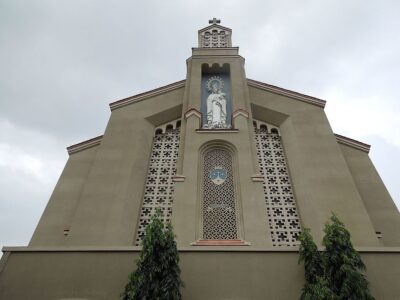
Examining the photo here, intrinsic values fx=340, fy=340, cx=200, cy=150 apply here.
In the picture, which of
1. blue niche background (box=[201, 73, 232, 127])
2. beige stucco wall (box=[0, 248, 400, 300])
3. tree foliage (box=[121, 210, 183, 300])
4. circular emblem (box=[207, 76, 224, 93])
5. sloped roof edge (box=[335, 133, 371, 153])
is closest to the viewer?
tree foliage (box=[121, 210, 183, 300])

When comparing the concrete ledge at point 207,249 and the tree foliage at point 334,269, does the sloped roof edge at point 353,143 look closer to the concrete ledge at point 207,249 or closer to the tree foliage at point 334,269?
the concrete ledge at point 207,249

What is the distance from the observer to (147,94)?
44.2ft

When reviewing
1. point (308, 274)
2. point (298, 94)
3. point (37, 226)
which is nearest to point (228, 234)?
point (308, 274)

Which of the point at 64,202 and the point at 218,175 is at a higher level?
the point at 218,175

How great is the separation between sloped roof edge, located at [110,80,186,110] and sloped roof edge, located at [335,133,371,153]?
6.48 metres

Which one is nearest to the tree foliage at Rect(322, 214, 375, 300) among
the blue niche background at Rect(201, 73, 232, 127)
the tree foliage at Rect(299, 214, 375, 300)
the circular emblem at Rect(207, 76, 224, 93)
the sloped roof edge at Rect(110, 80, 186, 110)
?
the tree foliage at Rect(299, 214, 375, 300)

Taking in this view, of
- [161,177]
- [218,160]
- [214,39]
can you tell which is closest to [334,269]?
[218,160]

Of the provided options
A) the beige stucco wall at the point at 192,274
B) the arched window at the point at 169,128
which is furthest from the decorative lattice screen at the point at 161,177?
the beige stucco wall at the point at 192,274

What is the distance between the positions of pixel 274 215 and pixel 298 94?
17.3ft

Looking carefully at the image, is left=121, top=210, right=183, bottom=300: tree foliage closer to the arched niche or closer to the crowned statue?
the arched niche

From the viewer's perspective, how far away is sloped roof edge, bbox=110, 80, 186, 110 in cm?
1301

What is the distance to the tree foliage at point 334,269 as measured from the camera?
6.17 m

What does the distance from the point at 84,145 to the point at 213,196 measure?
17.8 ft

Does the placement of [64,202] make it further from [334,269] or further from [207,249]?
[334,269]
